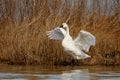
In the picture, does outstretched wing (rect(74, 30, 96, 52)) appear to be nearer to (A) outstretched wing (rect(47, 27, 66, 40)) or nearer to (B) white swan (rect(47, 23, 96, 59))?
(B) white swan (rect(47, 23, 96, 59))

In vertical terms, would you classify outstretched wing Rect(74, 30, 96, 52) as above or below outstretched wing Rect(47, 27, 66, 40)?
below

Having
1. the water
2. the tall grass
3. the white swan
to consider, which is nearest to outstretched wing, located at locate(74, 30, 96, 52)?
the white swan

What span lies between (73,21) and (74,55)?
215cm

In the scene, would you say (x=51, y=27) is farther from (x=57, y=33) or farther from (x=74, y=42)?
(x=74, y=42)

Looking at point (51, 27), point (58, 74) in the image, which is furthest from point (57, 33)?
point (58, 74)

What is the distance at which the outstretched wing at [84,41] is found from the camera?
47.4 feet

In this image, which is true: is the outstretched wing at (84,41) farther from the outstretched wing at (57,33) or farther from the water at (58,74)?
the water at (58,74)

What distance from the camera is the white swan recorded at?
14722 mm

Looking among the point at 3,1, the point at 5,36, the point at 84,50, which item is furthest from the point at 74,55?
the point at 3,1

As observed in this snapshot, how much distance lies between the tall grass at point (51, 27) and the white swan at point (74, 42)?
0.94ft

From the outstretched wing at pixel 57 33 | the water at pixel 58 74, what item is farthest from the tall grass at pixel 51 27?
the water at pixel 58 74

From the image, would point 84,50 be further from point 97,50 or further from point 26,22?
point 26,22

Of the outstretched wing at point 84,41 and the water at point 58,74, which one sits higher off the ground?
the outstretched wing at point 84,41

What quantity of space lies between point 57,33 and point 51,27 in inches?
17.3
